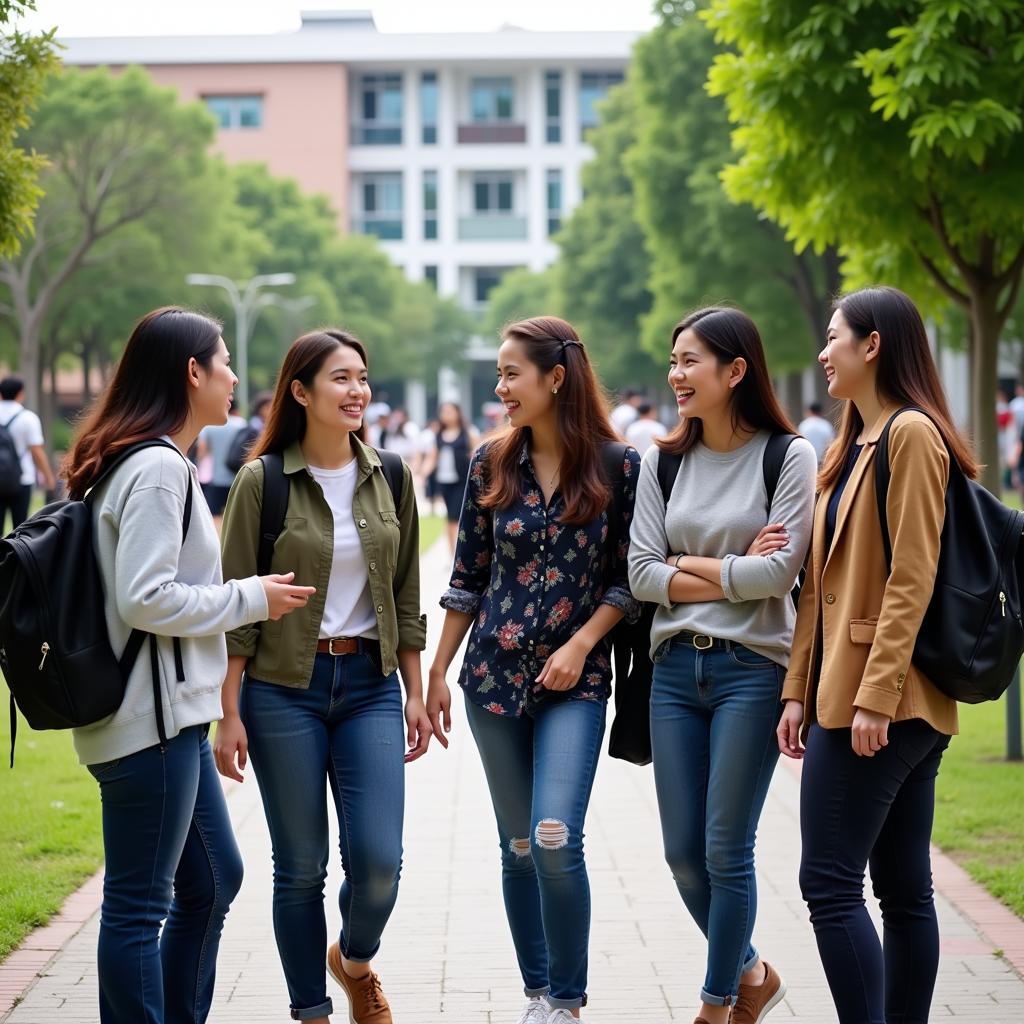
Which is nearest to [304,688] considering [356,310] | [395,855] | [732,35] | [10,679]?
[395,855]

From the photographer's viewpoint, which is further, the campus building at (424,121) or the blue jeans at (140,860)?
the campus building at (424,121)

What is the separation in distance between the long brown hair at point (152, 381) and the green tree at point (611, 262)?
39488mm

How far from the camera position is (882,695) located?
149 inches

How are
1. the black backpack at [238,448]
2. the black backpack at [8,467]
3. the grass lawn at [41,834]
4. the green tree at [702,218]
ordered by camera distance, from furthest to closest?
the green tree at [702,218]
the black backpack at [238,448]
the black backpack at [8,467]
the grass lawn at [41,834]

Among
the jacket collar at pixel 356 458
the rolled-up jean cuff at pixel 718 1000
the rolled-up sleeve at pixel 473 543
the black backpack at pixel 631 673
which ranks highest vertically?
the jacket collar at pixel 356 458

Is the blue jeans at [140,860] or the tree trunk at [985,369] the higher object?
the tree trunk at [985,369]

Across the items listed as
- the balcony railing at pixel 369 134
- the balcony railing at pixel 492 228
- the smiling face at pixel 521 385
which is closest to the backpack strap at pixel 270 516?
the smiling face at pixel 521 385

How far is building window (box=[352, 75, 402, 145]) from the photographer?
290ft

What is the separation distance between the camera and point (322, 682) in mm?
4371

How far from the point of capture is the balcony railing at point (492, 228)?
3484 inches

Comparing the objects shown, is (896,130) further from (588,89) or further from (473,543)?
(588,89)

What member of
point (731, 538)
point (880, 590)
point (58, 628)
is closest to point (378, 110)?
point (731, 538)

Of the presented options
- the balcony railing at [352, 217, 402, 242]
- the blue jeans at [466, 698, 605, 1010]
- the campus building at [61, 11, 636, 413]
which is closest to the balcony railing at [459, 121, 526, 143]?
the campus building at [61, 11, 636, 413]

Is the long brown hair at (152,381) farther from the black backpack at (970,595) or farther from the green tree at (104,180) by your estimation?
the green tree at (104,180)
